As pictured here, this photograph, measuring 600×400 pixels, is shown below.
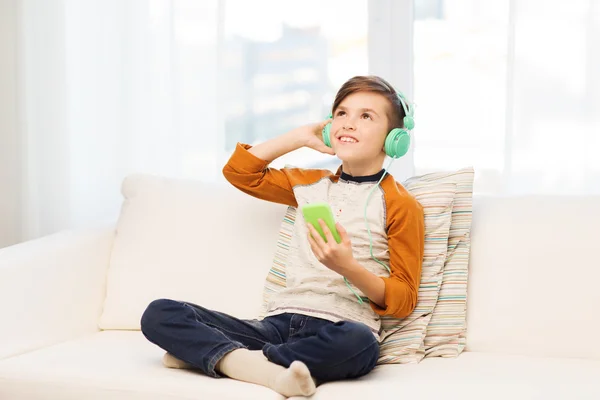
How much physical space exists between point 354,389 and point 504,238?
0.63 m

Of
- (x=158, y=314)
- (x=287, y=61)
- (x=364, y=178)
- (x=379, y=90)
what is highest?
(x=287, y=61)

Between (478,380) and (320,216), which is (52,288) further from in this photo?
(478,380)

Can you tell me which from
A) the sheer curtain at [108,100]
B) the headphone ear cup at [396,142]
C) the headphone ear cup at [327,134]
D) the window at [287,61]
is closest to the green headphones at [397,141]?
the headphone ear cup at [396,142]

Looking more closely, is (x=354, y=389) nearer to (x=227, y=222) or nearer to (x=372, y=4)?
(x=227, y=222)

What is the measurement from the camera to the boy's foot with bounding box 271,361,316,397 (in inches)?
67.7

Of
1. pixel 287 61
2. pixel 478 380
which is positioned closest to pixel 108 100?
pixel 287 61

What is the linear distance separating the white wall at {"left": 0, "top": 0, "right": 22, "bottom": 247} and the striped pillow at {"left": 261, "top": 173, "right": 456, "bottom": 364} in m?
1.34

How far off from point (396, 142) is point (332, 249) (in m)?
0.33

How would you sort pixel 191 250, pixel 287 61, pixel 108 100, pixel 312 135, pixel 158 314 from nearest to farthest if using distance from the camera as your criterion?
1. pixel 158 314
2. pixel 312 135
3. pixel 191 250
4. pixel 287 61
5. pixel 108 100

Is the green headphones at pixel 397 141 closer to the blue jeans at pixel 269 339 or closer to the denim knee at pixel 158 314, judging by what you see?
the blue jeans at pixel 269 339

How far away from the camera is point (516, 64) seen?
8.37ft

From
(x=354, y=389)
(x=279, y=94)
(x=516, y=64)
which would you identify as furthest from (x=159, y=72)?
(x=354, y=389)

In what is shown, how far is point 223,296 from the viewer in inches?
90.7

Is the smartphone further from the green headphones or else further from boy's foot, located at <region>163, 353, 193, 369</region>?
boy's foot, located at <region>163, 353, 193, 369</region>
